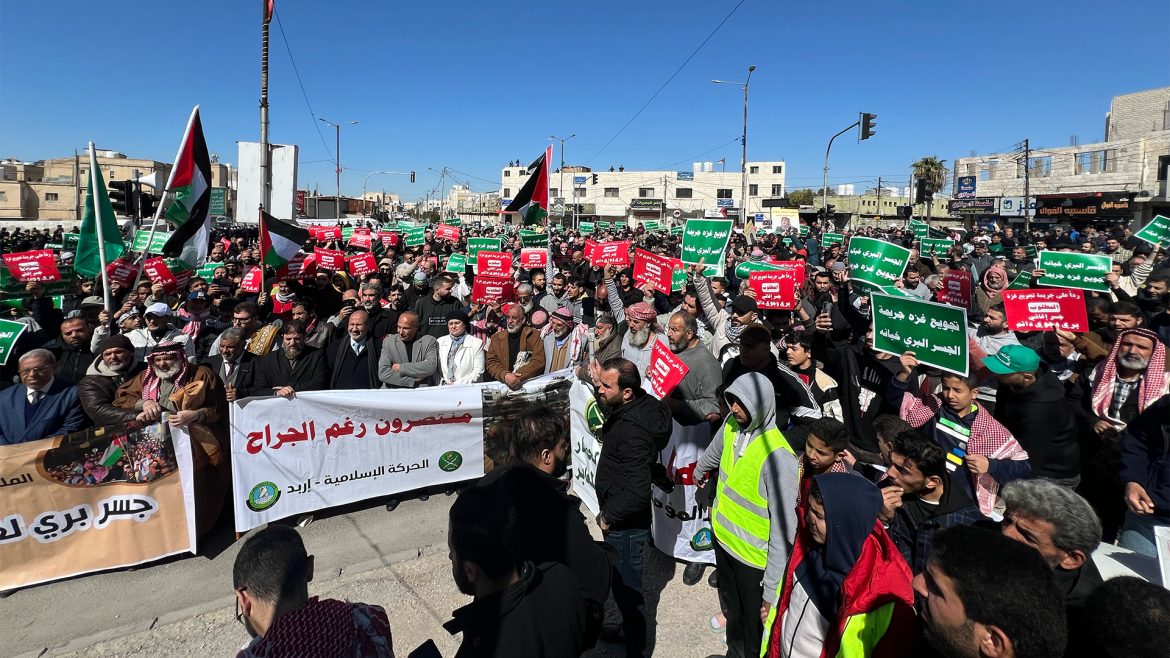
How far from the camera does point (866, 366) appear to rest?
211 inches

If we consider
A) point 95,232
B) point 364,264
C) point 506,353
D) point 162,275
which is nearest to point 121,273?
point 162,275

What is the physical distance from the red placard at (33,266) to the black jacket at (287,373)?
19.9 ft

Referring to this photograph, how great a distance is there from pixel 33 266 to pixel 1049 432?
12.2 metres

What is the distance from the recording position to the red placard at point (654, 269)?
883 cm

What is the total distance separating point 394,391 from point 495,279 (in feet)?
12.3

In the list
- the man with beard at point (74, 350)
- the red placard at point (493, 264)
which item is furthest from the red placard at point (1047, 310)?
the man with beard at point (74, 350)

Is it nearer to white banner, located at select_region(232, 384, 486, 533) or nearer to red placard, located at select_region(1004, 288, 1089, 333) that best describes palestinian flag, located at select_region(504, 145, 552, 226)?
white banner, located at select_region(232, 384, 486, 533)

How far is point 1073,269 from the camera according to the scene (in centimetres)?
884

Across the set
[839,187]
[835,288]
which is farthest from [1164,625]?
[839,187]

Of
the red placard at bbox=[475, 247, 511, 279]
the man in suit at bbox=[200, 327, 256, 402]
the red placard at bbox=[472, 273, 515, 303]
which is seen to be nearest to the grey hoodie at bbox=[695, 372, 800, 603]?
the man in suit at bbox=[200, 327, 256, 402]

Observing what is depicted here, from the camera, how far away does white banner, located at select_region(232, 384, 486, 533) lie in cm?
502

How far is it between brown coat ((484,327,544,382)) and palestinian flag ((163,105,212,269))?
4470 mm

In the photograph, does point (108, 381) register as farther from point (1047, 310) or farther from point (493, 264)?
point (1047, 310)

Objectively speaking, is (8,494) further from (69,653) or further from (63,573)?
(69,653)
